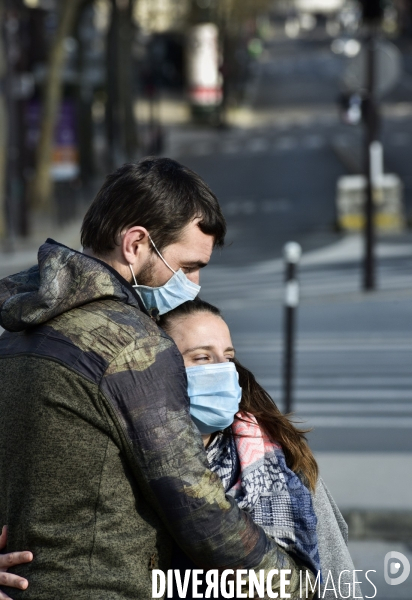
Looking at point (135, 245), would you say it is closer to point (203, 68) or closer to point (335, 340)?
point (335, 340)

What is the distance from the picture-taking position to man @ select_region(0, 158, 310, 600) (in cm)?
215

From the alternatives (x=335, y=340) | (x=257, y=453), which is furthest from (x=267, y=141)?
(x=257, y=453)

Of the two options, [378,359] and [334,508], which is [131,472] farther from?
[378,359]

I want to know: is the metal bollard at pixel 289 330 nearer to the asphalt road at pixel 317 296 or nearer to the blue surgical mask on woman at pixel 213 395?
the asphalt road at pixel 317 296

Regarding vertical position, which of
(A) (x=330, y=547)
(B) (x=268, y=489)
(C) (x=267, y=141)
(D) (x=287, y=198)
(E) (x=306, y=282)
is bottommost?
(A) (x=330, y=547)

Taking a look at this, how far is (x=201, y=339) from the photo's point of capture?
103 inches

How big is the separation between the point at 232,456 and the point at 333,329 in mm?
10361

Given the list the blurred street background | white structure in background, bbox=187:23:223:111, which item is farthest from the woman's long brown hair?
white structure in background, bbox=187:23:223:111

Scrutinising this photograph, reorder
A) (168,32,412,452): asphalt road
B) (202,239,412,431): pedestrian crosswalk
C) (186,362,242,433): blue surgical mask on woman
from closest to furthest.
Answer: (186,362,242,433): blue surgical mask on woman, (168,32,412,452): asphalt road, (202,239,412,431): pedestrian crosswalk

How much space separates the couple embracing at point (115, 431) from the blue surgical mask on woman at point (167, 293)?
14mm

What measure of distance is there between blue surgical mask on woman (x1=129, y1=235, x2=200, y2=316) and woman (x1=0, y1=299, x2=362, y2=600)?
3.7 inches

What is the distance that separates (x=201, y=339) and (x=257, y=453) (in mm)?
293

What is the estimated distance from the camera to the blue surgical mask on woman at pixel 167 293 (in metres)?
2.45

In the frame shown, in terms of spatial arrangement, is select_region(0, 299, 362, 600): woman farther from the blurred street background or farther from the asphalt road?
the asphalt road
